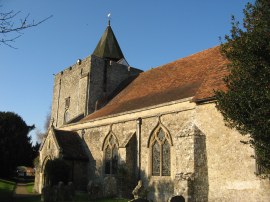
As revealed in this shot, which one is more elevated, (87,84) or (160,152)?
(87,84)

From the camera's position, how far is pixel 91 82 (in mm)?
26828

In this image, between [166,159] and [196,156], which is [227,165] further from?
[166,159]

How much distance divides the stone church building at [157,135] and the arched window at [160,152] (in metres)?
0.05

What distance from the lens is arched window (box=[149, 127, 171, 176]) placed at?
16344 millimetres

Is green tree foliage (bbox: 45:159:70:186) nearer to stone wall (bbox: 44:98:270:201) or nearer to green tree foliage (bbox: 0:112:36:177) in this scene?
stone wall (bbox: 44:98:270:201)

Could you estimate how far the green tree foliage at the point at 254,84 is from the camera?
10055mm

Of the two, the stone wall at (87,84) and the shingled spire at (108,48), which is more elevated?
the shingled spire at (108,48)

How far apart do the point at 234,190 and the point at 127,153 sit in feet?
22.9

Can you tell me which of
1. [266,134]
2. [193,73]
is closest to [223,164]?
[266,134]

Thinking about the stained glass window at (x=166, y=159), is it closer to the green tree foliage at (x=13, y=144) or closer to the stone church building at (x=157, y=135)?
the stone church building at (x=157, y=135)

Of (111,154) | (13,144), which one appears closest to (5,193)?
(111,154)

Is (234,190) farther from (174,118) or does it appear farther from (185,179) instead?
(174,118)

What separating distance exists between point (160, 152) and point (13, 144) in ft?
90.4

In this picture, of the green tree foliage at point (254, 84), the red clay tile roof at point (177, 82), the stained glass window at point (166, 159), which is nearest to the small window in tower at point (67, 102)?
the red clay tile roof at point (177, 82)
